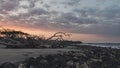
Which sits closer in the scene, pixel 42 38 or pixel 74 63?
pixel 74 63

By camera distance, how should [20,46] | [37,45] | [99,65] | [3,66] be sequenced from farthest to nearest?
[37,45]
[20,46]
[99,65]
[3,66]

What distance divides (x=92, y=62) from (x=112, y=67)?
1140mm

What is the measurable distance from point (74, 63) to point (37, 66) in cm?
167

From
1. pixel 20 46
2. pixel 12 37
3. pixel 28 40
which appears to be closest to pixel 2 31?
pixel 12 37

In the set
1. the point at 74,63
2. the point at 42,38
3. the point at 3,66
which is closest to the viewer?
the point at 3,66

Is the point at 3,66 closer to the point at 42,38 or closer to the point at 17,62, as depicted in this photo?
the point at 17,62

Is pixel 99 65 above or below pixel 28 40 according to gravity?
below

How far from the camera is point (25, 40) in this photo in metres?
20.6

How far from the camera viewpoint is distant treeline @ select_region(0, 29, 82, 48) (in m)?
19.0

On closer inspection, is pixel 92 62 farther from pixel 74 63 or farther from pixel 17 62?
pixel 17 62

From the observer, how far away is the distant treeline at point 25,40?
19019 mm

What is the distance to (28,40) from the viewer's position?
67.0ft

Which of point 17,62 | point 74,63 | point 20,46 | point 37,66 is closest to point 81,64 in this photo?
point 74,63

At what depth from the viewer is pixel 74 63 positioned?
36.6 feet
